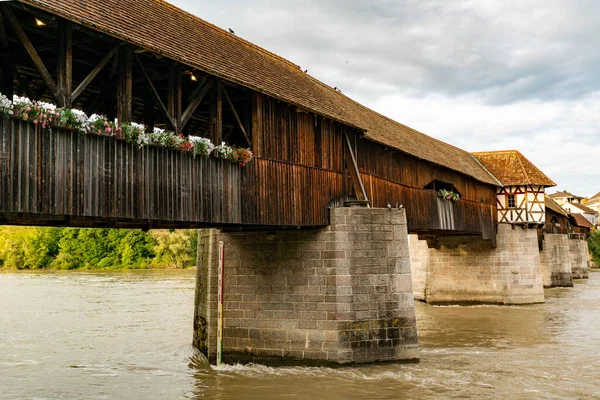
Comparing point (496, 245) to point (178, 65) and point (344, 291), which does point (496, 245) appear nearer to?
point (344, 291)

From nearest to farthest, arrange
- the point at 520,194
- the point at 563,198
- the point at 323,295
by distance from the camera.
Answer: the point at 323,295, the point at 520,194, the point at 563,198

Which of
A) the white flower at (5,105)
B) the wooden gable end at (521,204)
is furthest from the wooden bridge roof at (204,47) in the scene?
the wooden gable end at (521,204)

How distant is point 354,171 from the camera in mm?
12258

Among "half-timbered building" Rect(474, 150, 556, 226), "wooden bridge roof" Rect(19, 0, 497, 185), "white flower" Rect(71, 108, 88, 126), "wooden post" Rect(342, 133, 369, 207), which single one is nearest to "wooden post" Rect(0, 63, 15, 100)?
"wooden bridge roof" Rect(19, 0, 497, 185)

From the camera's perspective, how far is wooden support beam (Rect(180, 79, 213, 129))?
28.1 ft

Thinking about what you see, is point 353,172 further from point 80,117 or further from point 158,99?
point 80,117

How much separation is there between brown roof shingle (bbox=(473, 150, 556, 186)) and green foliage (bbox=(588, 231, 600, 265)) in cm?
3530

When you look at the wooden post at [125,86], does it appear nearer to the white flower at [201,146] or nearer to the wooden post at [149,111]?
the white flower at [201,146]

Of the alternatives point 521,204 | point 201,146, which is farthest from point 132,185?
point 521,204

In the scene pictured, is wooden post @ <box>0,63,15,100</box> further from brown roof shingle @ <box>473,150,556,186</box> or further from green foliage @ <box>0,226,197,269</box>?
green foliage @ <box>0,226,197,269</box>

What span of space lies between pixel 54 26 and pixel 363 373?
279 inches

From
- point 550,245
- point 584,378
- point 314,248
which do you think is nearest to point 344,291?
point 314,248

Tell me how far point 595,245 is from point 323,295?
53925 millimetres

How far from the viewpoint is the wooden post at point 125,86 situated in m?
7.73
